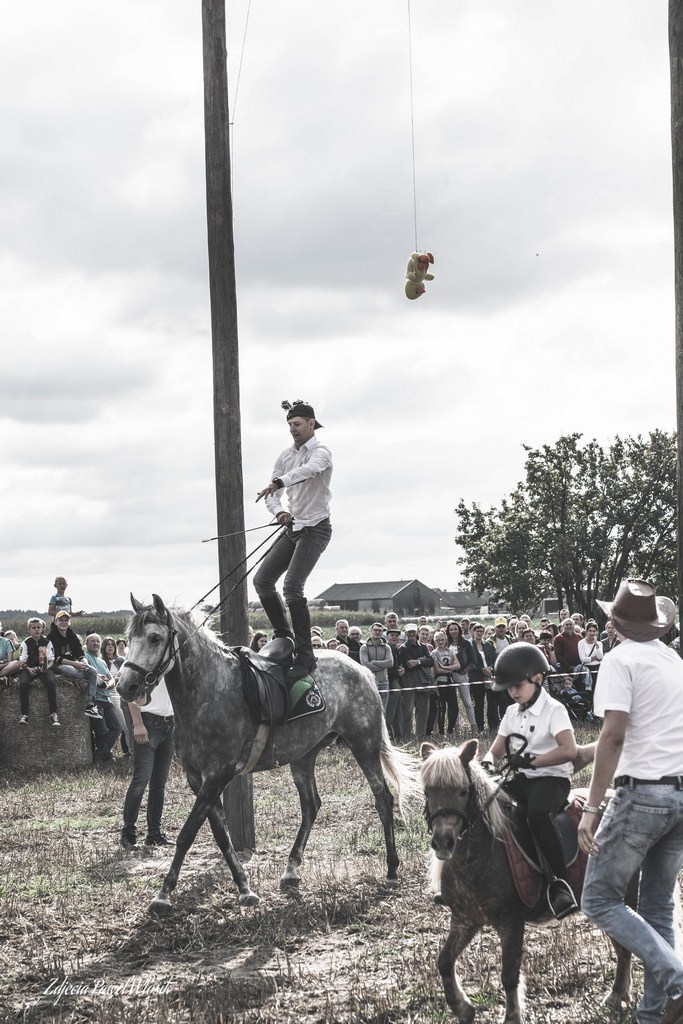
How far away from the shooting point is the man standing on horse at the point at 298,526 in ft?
29.9

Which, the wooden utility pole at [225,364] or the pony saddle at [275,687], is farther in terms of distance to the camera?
the wooden utility pole at [225,364]

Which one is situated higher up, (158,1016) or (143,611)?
(143,611)

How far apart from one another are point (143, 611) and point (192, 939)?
2.47 m

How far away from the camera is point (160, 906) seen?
24.7 ft

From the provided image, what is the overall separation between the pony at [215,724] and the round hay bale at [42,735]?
753cm

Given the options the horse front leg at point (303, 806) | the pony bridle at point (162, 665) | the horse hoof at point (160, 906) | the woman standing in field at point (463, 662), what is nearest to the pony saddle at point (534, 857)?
the horse hoof at point (160, 906)

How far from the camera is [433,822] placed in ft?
16.4

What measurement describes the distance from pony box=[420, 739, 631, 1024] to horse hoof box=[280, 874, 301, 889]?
132 inches

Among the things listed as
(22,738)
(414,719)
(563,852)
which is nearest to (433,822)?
(563,852)

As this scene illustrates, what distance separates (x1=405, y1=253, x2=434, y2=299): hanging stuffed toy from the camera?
9234 millimetres

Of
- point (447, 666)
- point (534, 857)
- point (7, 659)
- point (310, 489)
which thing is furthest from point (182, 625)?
point (447, 666)

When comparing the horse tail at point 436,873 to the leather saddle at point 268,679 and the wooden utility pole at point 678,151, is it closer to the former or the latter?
the leather saddle at point 268,679

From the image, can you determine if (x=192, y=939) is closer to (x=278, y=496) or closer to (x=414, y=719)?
(x=278, y=496)

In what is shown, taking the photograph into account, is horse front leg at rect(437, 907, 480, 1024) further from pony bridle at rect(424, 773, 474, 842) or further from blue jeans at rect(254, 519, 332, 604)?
blue jeans at rect(254, 519, 332, 604)
